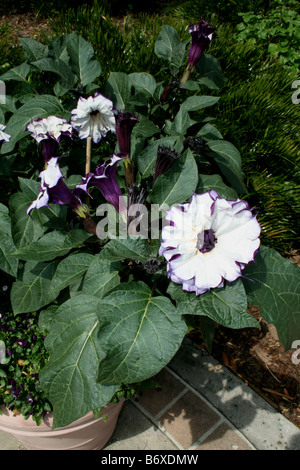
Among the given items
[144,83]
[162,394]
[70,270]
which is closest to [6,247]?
[70,270]

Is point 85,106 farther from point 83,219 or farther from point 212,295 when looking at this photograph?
point 212,295

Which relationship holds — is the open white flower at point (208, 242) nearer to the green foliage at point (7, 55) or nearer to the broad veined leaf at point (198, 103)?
the broad veined leaf at point (198, 103)

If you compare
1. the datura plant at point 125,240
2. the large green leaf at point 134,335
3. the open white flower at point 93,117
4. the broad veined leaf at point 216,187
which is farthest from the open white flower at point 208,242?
the open white flower at point 93,117

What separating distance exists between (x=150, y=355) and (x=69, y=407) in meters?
0.29

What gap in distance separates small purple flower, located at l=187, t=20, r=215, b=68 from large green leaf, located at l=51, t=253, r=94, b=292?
853mm

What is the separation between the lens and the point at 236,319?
1093 mm

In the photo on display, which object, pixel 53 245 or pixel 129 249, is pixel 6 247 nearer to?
pixel 53 245

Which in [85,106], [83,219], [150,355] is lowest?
[150,355]

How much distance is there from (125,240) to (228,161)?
60 centimetres

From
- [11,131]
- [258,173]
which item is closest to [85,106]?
[11,131]

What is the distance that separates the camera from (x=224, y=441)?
2018mm

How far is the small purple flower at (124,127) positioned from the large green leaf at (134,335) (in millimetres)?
450
